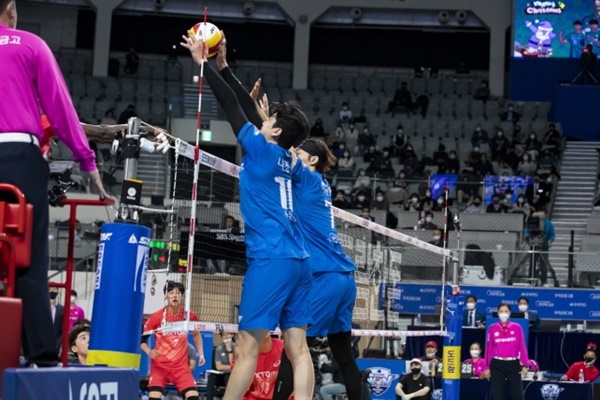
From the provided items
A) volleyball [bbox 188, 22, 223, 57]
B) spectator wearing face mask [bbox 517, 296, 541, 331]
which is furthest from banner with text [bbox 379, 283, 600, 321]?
volleyball [bbox 188, 22, 223, 57]

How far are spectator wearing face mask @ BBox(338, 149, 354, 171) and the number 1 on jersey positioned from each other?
2389 cm

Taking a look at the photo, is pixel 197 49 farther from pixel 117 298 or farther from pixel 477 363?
pixel 477 363

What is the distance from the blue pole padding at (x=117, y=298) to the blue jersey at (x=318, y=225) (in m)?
2.04

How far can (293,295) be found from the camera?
21.1 ft

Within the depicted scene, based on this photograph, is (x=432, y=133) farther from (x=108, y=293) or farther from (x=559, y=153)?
(x=108, y=293)

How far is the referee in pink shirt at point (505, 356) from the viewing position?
53.4 feet

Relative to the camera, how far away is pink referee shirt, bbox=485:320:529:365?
16594mm

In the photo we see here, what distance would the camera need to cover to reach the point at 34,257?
4691 millimetres

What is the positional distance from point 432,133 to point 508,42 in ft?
20.3

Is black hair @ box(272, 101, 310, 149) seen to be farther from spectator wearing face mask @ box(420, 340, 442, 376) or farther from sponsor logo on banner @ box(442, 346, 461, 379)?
spectator wearing face mask @ box(420, 340, 442, 376)

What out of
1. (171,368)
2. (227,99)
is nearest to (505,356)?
(171,368)

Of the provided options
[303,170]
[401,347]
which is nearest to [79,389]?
[303,170]

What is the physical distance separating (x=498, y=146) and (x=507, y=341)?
16.7 m

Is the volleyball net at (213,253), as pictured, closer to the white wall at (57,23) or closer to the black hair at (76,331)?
the black hair at (76,331)
